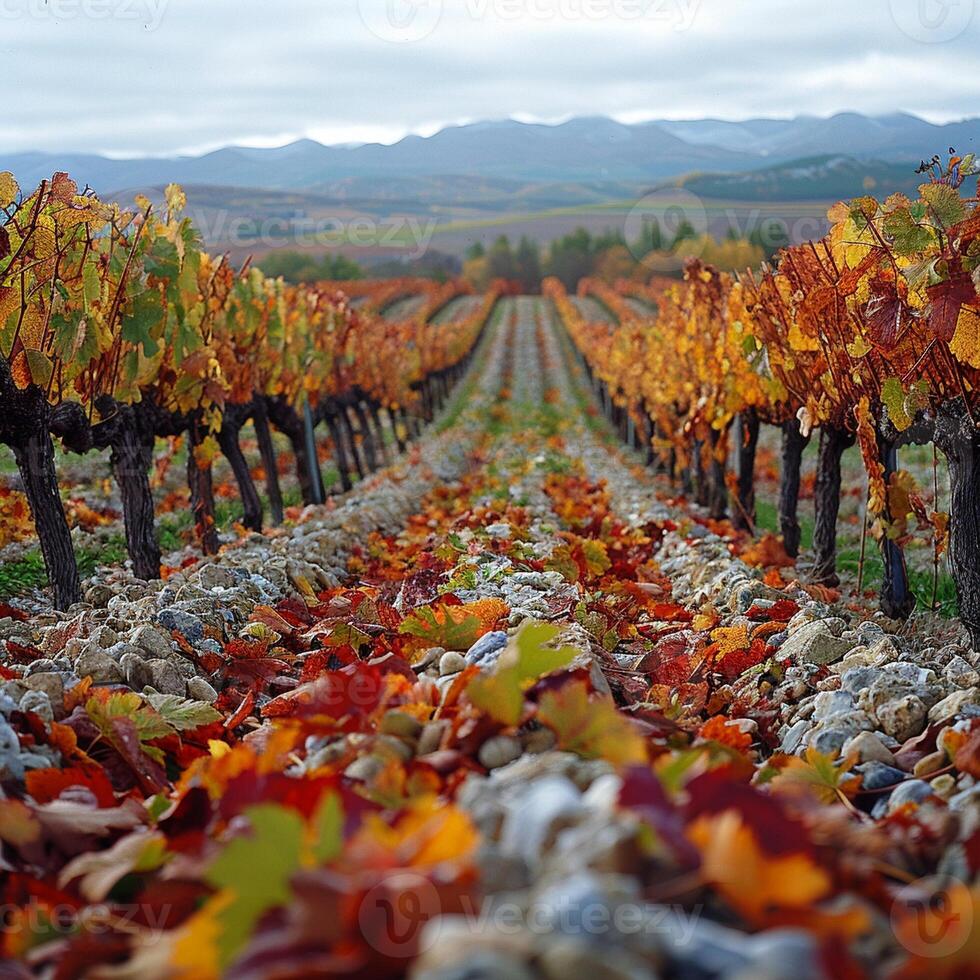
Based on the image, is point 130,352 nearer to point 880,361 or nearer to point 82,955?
point 880,361

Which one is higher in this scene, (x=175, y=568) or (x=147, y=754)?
(x=147, y=754)

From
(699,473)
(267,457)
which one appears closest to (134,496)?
(267,457)

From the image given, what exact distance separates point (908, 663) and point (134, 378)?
600 centimetres

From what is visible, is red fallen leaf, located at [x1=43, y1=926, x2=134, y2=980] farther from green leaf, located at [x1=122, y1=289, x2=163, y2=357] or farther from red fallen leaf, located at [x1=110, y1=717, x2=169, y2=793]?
green leaf, located at [x1=122, y1=289, x2=163, y2=357]

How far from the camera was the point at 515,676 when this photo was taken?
2463 mm

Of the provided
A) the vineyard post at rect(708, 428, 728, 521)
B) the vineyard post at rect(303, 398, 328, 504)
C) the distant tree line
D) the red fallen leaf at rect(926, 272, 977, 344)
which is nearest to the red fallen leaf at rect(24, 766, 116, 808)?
the red fallen leaf at rect(926, 272, 977, 344)

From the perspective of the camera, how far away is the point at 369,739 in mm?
2594

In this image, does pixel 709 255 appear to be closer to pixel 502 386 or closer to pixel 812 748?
pixel 502 386

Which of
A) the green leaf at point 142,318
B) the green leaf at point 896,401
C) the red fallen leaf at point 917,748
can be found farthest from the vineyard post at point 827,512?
the green leaf at point 142,318

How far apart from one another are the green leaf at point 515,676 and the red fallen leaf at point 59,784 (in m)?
1.12

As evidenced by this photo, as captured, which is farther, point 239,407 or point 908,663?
point 239,407

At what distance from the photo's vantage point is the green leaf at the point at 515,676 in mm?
2420

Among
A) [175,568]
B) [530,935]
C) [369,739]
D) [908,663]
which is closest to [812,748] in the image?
[908,663]

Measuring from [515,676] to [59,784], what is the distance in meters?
1.36
